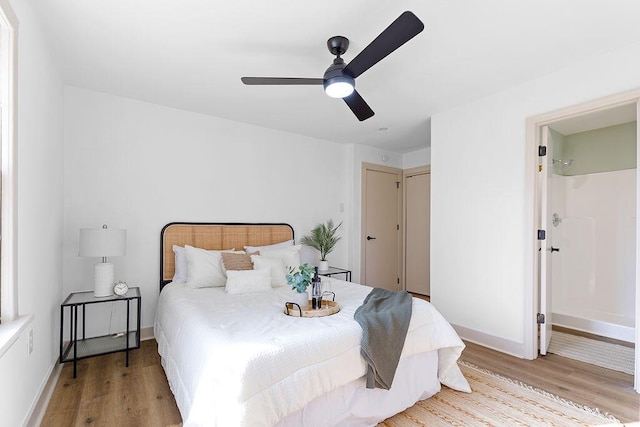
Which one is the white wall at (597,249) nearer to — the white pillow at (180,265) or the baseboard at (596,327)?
the baseboard at (596,327)

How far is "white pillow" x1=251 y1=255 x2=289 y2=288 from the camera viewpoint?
3.24 m

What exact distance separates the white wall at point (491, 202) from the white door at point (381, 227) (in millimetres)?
1432

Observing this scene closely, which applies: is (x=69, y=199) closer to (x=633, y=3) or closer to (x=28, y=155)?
(x=28, y=155)

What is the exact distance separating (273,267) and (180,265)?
95 centimetres

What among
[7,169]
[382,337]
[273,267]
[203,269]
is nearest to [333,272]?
[273,267]

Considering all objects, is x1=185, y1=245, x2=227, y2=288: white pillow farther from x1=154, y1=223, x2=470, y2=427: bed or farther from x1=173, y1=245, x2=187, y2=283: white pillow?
x1=154, y1=223, x2=470, y2=427: bed

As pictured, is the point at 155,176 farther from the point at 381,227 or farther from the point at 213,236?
the point at 381,227

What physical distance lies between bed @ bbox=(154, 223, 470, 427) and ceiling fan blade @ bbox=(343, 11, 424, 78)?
62.0 inches

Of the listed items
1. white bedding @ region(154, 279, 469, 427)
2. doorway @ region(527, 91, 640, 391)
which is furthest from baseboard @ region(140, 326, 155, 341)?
doorway @ region(527, 91, 640, 391)

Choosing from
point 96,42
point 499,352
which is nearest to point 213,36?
point 96,42

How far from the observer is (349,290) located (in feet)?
9.64

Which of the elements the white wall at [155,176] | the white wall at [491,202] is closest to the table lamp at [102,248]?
the white wall at [155,176]

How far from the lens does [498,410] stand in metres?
2.14

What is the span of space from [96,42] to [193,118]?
1398 millimetres
